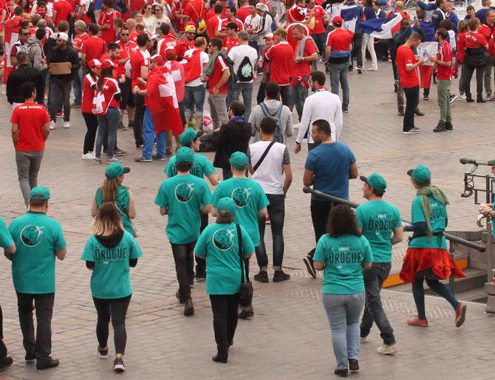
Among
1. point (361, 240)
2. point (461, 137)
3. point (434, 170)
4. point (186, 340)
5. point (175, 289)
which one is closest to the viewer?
point (361, 240)

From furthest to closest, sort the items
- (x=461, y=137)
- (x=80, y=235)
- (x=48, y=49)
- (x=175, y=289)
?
1. (x=48, y=49)
2. (x=461, y=137)
3. (x=80, y=235)
4. (x=175, y=289)

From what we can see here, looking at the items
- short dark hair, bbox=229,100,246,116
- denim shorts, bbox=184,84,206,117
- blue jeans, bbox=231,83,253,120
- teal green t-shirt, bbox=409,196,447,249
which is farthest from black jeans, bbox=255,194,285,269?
blue jeans, bbox=231,83,253,120

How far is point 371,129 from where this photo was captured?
2491cm

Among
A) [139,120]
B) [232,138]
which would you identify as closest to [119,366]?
[232,138]

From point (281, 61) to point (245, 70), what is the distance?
750 millimetres

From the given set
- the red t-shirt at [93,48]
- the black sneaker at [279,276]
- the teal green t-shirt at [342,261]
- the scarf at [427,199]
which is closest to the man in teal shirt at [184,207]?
the black sneaker at [279,276]

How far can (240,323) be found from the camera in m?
13.2

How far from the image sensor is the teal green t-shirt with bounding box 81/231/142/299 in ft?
38.0

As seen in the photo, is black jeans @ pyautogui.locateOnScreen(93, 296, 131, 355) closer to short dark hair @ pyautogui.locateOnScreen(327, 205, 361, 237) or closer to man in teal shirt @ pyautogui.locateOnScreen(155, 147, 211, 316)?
man in teal shirt @ pyautogui.locateOnScreen(155, 147, 211, 316)

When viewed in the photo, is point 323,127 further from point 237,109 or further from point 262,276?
point 262,276

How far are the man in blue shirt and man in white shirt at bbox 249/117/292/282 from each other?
0.30 meters

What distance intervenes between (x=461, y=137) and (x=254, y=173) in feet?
32.4

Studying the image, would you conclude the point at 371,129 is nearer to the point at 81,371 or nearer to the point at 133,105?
the point at 133,105

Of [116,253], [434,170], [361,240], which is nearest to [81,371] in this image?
[116,253]
